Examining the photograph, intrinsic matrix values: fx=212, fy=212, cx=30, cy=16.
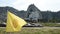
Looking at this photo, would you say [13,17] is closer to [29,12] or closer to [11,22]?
[11,22]

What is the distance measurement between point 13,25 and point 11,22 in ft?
0.57

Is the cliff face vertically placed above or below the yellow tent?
below

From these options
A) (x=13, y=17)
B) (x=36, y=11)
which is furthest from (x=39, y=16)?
(x=13, y=17)

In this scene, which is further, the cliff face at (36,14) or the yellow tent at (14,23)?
the cliff face at (36,14)

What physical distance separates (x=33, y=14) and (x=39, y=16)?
1.81m

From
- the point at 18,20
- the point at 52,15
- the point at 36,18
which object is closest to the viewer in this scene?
the point at 18,20

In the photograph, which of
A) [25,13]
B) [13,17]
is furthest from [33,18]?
[13,17]

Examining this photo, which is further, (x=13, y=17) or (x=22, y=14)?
(x=22, y=14)

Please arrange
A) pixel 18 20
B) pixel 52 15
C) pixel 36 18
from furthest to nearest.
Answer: pixel 52 15, pixel 36 18, pixel 18 20

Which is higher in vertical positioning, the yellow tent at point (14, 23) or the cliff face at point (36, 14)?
the yellow tent at point (14, 23)

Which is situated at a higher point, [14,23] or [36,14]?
[14,23]

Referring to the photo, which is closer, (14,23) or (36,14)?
(14,23)

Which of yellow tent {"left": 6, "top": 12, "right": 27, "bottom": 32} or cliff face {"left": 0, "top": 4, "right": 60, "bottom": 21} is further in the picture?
cliff face {"left": 0, "top": 4, "right": 60, "bottom": 21}

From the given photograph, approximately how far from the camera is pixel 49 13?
203 feet
